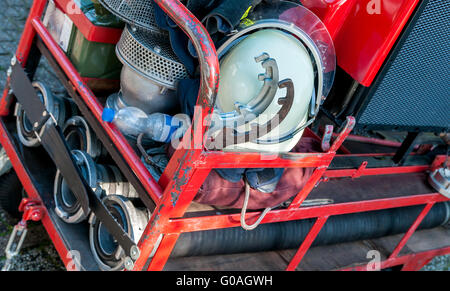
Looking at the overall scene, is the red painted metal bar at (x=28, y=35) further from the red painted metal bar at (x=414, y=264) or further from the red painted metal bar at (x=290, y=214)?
the red painted metal bar at (x=414, y=264)

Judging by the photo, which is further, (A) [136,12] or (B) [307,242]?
(B) [307,242]

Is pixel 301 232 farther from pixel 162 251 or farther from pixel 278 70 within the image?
pixel 278 70

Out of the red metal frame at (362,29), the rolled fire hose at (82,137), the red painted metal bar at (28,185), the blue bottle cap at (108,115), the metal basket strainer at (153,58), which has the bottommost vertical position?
the red painted metal bar at (28,185)

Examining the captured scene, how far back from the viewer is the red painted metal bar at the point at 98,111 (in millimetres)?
1743

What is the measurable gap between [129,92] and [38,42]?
85 cm

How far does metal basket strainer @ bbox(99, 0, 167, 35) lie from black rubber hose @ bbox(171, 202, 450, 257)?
3.19 feet

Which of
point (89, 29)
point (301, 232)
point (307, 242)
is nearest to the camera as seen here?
point (89, 29)

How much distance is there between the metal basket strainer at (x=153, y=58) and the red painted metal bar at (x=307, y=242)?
105cm

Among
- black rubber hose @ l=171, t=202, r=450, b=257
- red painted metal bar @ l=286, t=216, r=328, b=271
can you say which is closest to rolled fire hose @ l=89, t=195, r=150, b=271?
black rubber hose @ l=171, t=202, r=450, b=257

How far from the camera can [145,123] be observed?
173 centimetres

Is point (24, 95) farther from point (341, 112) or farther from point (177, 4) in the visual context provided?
point (341, 112)

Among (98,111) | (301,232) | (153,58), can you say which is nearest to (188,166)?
(153,58)

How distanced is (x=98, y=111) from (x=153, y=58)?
351 mm

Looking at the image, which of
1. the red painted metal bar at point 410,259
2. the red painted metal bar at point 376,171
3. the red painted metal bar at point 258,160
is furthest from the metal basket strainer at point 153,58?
the red painted metal bar at point 410,259
